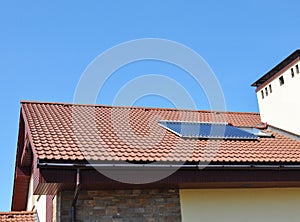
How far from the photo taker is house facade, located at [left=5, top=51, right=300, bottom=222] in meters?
7.22

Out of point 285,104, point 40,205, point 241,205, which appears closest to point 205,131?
point 241,205

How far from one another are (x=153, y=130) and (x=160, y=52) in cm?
207

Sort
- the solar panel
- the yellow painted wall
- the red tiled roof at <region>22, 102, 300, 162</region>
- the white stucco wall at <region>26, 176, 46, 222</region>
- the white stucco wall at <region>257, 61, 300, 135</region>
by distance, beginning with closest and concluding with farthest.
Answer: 1. the red tiled roof at <region>22, 102, 300, 162</region>
2. the yellow painted wall
3. the solar panel
4. the white stucco wall at <region>26, 176, 46, 222</region>
5. the white stucco wall at <region>257, 61, 300, 135</region>

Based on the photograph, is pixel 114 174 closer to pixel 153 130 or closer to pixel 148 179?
pixel 148 179

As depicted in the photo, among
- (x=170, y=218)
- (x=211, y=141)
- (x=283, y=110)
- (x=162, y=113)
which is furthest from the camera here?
(x=162, y=113)

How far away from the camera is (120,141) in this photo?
8.55m

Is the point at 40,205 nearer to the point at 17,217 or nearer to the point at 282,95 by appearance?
the point at 17,217

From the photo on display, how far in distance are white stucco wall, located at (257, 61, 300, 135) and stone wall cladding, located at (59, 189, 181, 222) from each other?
464 cm

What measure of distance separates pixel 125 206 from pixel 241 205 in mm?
2379

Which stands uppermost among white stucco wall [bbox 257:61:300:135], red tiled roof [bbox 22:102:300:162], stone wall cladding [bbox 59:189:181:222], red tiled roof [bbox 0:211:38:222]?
white stucco wall [bbox 257:61:300:135]

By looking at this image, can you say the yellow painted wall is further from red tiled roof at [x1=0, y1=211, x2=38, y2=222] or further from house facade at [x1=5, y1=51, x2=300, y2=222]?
red tiled roof at [x1=0, y1=211, x2=38, y2=222]

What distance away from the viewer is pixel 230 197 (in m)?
8.26

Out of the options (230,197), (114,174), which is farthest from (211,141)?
(114,174)

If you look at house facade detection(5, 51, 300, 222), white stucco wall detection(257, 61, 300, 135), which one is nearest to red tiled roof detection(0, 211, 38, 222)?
house facade detection(5, 51, 300, 222)
